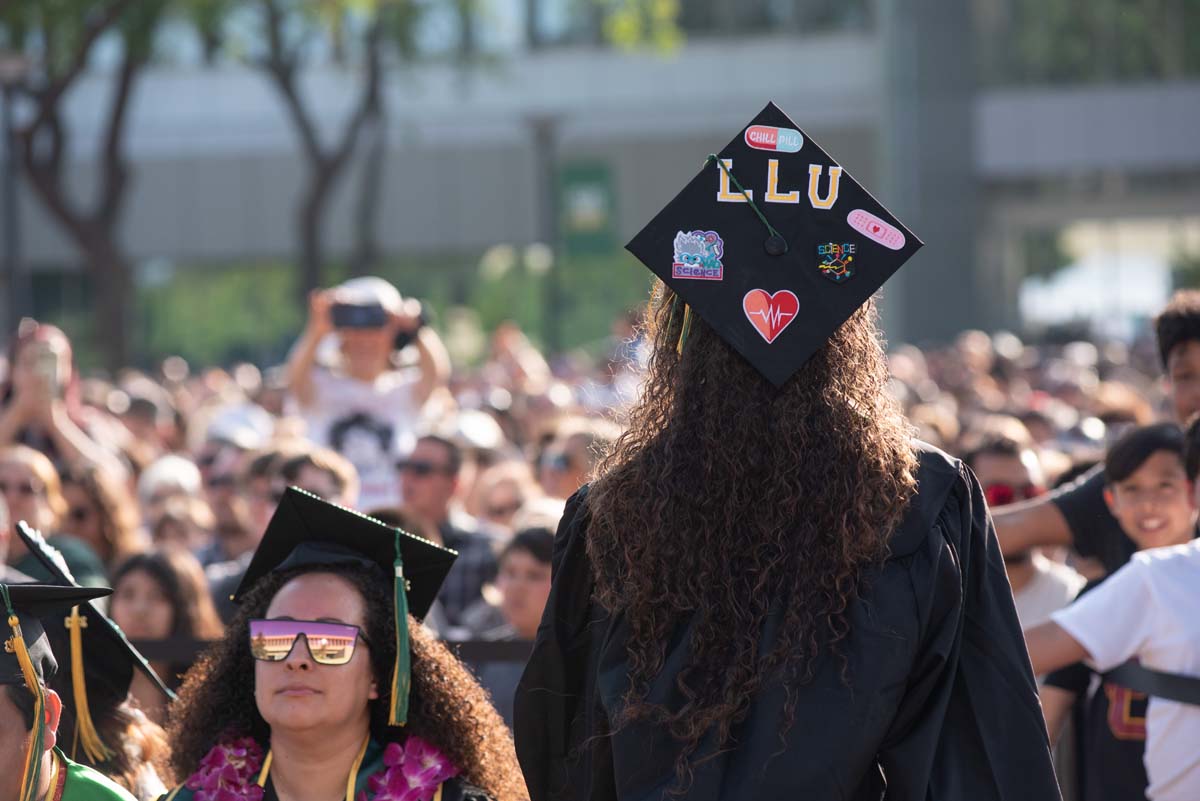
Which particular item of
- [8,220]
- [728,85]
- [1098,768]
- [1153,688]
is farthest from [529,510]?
[728,85]

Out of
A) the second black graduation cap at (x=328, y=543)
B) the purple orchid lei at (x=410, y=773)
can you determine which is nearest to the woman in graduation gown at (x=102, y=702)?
the second black graduation cap at (x=328, y=543)

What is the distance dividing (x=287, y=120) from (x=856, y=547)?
134ft

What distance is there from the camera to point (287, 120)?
139ft

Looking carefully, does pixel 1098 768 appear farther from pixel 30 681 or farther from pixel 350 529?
pixel 30 681

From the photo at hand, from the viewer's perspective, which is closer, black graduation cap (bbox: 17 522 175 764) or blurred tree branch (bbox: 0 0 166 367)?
black graduation cap (bbox: 17 522 175 764)

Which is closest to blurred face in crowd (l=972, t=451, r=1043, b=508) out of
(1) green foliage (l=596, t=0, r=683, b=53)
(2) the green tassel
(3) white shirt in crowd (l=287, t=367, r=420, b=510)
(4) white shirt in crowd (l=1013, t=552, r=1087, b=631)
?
(4) white shirt in crowd (l=1013, t=552, r=1087, b=631)

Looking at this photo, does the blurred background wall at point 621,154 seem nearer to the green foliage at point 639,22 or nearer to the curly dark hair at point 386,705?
the green foliage at point 639,22

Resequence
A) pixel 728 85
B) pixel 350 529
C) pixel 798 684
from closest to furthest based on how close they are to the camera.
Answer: pixel 798 684
pixel 350 529
pixel 728 85

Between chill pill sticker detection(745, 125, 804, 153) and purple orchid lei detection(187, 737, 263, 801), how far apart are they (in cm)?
182

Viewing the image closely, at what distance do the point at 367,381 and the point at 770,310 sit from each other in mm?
6255

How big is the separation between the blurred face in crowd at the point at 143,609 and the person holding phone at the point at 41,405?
2587 mm

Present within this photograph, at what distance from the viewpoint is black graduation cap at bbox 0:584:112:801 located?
10.7ft

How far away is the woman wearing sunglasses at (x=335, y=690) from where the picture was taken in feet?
12.5

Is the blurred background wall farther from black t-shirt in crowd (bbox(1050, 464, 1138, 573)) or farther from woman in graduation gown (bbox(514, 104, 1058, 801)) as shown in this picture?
woman in graduation gown (bbox(514, 104, 1058, 801))
